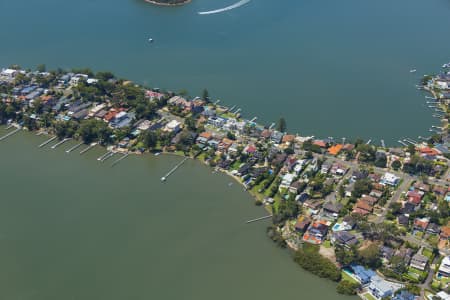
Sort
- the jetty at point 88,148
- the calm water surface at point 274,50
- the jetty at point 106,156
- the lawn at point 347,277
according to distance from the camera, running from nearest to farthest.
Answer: the lawn at point 347,277 → the jetty at point 106,156 → the jetty at point 88,148 → the calm water surface at point 274,50

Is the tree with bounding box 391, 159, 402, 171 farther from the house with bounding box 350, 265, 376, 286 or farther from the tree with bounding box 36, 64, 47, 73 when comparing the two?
the tree with bounding box 36, 64, 47, 73

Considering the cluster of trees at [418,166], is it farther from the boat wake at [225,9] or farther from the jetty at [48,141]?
the boat wake at [225,9]

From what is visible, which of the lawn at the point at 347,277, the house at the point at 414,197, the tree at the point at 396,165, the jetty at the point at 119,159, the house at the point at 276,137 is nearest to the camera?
the lawn at the point at 347,277

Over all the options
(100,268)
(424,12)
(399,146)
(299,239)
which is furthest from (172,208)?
(424,12)

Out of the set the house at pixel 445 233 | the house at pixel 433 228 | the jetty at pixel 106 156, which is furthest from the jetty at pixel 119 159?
the house at pixel 445 233

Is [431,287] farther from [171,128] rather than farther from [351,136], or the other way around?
[171,128]

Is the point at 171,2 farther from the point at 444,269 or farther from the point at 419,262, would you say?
the point at 444,269
